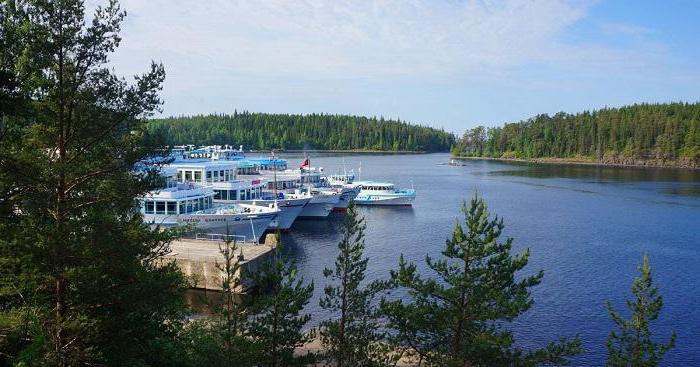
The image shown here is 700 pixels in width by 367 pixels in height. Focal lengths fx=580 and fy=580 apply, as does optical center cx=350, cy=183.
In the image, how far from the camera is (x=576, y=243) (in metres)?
51.2

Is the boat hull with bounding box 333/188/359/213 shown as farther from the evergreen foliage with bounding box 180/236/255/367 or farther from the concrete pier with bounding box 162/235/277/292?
the evergreen foliage with bounding box 180/236/255/367

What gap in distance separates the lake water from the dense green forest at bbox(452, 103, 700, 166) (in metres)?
59.4

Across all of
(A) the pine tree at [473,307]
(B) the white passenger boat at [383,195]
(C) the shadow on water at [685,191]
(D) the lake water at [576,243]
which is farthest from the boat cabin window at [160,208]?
(C) the shadow on water at [685,191]

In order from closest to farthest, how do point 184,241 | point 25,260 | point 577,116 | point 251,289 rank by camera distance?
1. point 25,260
2. point 251,289
3. point 184,241
4. point 577,116

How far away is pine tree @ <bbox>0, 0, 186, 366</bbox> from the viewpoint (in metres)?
10.9

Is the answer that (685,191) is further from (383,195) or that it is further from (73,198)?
(73,198)

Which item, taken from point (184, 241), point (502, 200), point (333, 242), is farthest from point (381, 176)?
point (184, 241)

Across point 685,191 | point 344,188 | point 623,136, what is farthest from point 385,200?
point 623,136

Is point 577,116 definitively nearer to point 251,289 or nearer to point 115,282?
point 251,289

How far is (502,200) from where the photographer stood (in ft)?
267

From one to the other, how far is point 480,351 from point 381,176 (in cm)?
10427

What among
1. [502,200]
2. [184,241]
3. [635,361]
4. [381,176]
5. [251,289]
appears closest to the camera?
[635,361]

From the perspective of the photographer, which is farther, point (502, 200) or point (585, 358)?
point (502, 200)

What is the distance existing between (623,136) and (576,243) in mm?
135753
